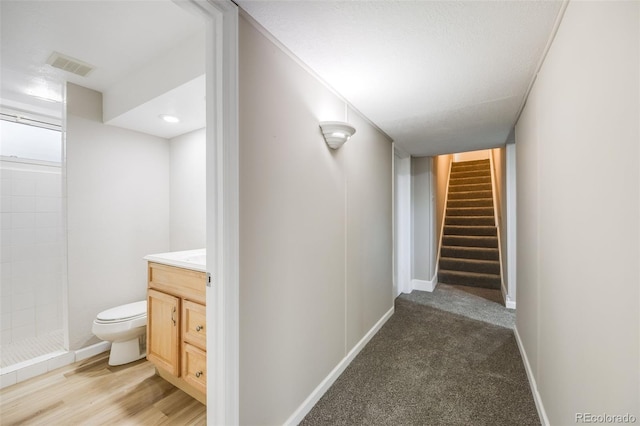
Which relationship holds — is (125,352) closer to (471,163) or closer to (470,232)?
(470,232)

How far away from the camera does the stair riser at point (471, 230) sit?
5.06m

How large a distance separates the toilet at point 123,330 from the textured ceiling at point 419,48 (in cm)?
229

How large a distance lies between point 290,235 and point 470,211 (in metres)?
5.28

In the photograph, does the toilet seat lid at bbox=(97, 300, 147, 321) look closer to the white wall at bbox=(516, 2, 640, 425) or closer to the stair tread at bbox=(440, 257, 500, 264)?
the white wall at bbox=(516, 2, 640, 425)

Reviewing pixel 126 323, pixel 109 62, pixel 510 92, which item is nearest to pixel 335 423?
pixel 126 323

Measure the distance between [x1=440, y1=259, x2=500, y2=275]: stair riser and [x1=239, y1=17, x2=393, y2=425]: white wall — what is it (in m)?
3.21

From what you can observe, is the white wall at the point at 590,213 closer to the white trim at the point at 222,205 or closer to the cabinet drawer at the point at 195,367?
the white trim at the point at 222,205

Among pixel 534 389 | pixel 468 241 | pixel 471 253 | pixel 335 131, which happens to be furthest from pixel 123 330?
pixel 468 241

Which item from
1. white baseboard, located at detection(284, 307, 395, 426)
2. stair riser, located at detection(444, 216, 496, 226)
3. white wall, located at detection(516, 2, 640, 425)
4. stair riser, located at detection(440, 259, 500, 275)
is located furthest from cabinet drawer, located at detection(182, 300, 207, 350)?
stair riser, located at detection(444, 216, 496, 226)

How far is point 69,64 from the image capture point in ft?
6.61

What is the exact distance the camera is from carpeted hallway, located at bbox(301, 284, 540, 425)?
161cm

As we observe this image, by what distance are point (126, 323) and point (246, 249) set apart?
162cm

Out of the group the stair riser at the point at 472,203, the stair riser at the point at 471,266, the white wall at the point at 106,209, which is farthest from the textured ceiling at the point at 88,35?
the stair riser at the point at 472,203

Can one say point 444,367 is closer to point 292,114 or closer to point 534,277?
point 534,277
